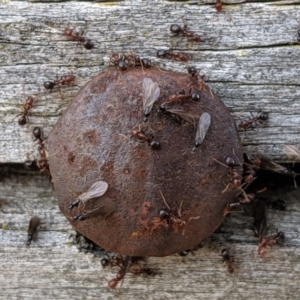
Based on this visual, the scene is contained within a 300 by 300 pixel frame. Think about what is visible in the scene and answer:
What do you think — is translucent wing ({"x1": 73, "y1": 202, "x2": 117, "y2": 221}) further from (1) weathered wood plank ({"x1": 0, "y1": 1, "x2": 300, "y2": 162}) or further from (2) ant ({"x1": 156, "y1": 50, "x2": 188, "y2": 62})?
(2) ant ({"x1": 156, "y1": 50, "x2": 188, "y2": 62})

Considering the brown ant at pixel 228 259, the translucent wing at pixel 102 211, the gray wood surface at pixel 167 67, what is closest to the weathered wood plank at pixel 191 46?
the gray wood surface at pixel 167 67

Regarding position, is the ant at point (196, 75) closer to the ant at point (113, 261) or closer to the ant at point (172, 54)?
the ant at point (172, 54)

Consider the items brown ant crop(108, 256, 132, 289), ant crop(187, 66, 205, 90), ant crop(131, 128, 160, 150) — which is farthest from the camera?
brown ant crop(108, 256, 132, 289)

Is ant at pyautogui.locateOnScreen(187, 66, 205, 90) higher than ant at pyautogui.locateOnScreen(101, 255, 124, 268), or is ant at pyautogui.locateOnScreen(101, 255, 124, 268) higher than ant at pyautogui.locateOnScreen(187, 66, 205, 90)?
ant at pyautogui.locateOnScreen(187, 66, 205, 90)

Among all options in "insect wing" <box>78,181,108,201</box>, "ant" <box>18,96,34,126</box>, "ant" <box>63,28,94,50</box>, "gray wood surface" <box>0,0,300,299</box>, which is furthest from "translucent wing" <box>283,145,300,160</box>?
"ant" <box>18,96,34,126</box>

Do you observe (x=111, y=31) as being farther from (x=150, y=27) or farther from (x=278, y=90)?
(x=278, y=90)

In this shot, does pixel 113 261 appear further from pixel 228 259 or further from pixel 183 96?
pixel 183 96

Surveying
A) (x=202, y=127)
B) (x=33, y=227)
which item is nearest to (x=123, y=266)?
(x=33, y=227)

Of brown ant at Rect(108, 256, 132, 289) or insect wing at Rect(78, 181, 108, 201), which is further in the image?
brown ant at Rect(108, 256, 132, 289)
